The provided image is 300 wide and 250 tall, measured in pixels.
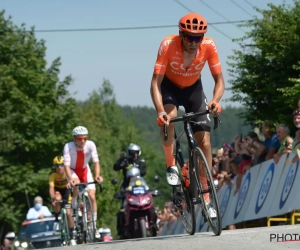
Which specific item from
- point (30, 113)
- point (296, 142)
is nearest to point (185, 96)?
point (296, 142)

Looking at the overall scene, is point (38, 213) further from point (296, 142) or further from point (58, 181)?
point (296, 142)

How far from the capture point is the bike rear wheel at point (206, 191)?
10.4 meters

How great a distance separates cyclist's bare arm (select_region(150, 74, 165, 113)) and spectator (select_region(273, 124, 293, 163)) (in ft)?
15.7

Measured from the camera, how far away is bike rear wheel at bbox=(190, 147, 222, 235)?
34.1 feet

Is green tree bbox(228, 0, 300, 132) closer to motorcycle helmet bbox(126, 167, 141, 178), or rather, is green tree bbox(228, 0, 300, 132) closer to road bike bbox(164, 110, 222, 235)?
motorcycle helmet bbox(126, 167, 141, 178)

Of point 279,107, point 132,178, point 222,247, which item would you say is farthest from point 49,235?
point 222,247

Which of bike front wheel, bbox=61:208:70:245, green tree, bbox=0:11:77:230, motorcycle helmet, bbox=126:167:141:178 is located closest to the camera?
bike front wheel, bbox=61:208:70:245

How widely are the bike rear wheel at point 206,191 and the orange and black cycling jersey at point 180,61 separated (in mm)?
908

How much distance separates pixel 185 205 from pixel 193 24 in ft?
7.24

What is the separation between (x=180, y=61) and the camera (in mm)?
11039

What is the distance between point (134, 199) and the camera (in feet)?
59.5

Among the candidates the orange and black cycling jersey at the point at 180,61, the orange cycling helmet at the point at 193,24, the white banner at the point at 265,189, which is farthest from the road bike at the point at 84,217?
the orange cycling helmet at the point at 193,24

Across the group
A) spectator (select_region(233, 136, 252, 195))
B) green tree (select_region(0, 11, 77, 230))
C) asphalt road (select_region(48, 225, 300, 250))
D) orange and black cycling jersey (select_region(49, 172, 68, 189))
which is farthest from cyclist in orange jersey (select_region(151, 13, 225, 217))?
green tree (select_region(0, 11, 77, 230))

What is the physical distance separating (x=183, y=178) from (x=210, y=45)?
162 centimetres
